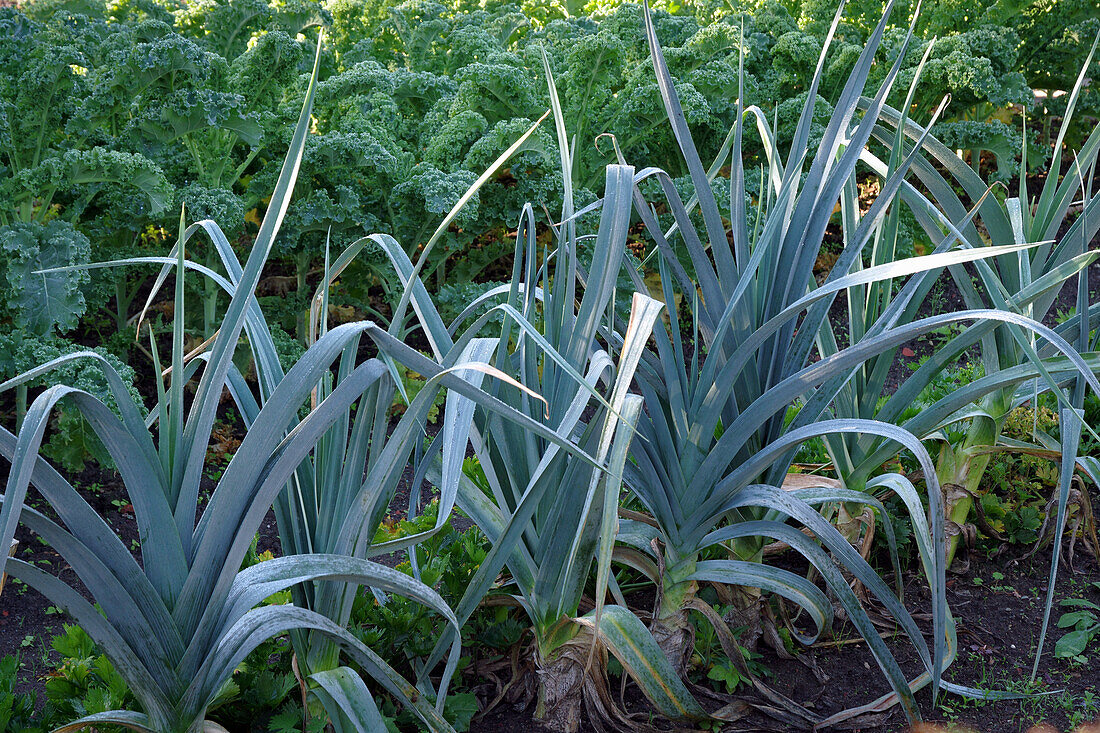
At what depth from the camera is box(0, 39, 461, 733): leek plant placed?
43.8 inches

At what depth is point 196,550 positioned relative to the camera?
4.01 ft

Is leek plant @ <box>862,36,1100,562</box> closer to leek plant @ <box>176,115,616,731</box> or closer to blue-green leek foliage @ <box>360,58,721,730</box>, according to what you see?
blue-green leek foliage @ <box>360,58,721,730</box>

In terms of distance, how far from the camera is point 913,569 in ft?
6.59

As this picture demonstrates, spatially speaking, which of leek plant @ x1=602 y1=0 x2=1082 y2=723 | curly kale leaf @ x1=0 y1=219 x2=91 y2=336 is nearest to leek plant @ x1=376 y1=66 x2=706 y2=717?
leek plant @ x1=602 y1=0 x2=1082 y2=723

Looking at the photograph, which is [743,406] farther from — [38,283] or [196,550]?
[38,283]

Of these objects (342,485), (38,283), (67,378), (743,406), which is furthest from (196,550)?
(38,283)

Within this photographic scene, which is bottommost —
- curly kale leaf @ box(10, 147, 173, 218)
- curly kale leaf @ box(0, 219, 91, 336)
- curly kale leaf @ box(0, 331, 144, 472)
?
curly kale leaf @ box(0, 331, 144, 472)

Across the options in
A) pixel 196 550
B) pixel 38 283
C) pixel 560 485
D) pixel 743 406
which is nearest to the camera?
pixel 196 550

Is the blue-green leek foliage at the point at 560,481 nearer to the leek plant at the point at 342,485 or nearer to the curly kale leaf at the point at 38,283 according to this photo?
the leek plant at the point at 342,485

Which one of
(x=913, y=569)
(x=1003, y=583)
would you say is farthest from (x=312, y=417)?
(x=1003, y=583)

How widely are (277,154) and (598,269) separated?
7.16 feet

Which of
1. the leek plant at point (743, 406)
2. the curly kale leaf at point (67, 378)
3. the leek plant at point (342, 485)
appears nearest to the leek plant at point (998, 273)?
the leek plant at point (743, 406)

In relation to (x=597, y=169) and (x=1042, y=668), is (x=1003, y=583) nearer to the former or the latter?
(x=1042, y=668)

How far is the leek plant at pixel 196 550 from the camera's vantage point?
3.65ft
